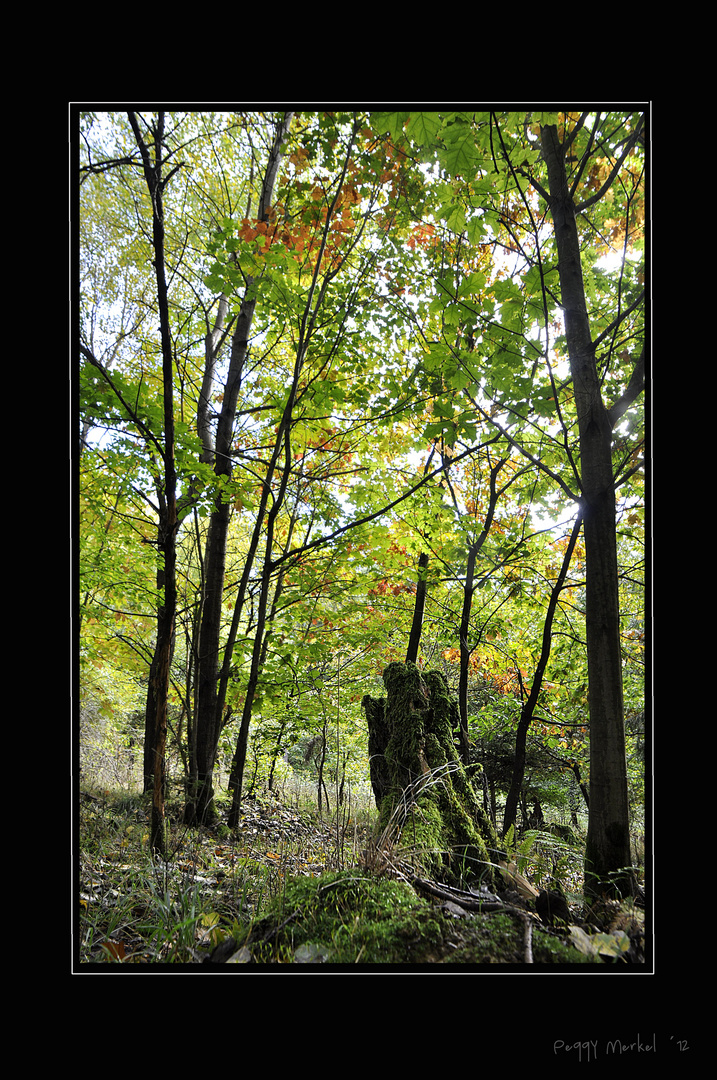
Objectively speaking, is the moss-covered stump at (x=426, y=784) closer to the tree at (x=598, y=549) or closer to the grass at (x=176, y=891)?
the grass at (x=176, y=891)

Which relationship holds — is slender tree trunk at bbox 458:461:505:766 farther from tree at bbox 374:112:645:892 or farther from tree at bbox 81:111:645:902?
tree at bbox 374:112:645:892

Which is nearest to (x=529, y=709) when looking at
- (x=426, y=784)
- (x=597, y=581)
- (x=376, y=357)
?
(x=426, y=784)

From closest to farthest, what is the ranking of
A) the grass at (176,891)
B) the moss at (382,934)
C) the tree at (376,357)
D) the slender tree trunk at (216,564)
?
1. the moss at (382,934)
2. the grass at (176,891)
3. the tree at (376,357)
4. the slender tree trunk at (216,564)

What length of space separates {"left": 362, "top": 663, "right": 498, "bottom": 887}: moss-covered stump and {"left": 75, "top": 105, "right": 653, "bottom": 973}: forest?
17 millimetres

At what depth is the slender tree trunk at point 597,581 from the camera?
178 cm

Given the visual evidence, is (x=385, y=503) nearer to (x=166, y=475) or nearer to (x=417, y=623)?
(x=417, y=623)

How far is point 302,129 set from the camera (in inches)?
94.9

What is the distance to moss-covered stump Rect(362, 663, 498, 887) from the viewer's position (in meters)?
1.87

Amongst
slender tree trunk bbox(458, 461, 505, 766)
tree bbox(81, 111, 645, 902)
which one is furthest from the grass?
slender tree trunk bbox(458, 461, 505, 766)

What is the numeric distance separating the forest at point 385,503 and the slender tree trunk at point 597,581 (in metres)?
0.01

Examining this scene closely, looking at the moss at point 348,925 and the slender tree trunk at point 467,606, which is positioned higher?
the slender tree trunk at point 467,606

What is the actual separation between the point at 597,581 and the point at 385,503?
254 centimetres

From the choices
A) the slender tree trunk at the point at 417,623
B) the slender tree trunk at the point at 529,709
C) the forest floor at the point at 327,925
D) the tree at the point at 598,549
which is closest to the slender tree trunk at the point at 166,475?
the forest floor at the point at 327,925
